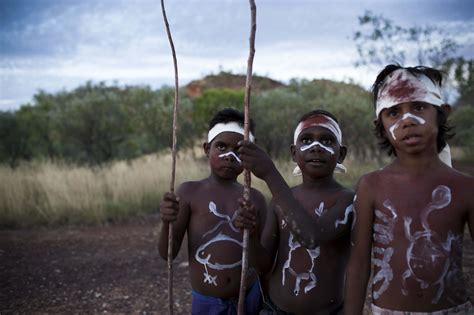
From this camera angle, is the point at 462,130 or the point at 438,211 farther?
the point at 462,130

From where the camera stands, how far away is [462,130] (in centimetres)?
1430

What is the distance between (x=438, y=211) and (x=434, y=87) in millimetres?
563

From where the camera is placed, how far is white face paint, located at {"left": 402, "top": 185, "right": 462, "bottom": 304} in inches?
71.4

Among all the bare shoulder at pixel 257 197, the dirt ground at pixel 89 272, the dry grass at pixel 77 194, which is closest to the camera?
the bare shoulder at pixel 257 197

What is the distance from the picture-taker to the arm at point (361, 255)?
1959mm

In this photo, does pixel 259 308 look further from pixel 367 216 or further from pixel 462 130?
pixel 462 130

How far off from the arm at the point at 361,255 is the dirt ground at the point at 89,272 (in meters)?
2.97

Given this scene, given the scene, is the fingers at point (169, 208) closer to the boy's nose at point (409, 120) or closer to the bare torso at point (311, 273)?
A: the bare torso at point (311, 273)

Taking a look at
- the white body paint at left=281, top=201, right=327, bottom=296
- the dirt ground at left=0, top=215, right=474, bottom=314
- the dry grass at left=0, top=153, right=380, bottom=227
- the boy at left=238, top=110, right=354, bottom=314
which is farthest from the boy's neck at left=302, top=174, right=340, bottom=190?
the dry grass at left=0, top=153, right=380, bottom=227

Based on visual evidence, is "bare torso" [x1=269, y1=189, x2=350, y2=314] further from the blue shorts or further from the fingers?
the fingers

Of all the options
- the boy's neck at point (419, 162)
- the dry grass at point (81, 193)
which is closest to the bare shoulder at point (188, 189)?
the boy's neck at point (419, 162)

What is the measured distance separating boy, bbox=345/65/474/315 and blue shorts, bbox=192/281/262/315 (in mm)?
889

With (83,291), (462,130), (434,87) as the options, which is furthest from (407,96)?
(462,130)

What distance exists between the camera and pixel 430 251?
1831mm
